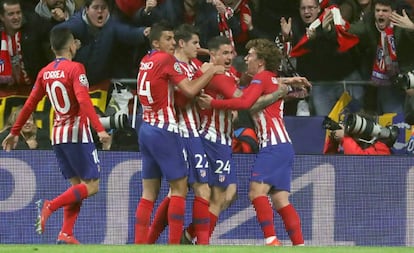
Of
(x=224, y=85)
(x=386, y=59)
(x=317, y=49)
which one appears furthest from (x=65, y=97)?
(x=386, y=59)

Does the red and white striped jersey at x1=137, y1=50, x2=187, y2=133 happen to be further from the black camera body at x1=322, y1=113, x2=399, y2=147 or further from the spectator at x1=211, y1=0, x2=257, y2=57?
the spectator at x1=211, y1=0, x2=257, y2=57

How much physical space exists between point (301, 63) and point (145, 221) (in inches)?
127

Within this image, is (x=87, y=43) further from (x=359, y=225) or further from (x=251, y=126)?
(x=359, y=225)

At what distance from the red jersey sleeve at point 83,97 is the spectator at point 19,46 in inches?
102

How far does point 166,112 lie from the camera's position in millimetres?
11555

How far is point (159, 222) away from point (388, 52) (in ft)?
11.3

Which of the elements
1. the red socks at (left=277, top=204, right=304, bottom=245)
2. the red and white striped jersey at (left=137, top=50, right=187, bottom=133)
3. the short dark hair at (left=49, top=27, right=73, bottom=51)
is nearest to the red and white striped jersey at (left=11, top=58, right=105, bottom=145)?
the short dark hair at (left=49, top=27, right=73, bottom=51)

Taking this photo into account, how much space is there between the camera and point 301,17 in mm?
14336

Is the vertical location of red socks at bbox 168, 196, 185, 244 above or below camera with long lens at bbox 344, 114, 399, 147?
below

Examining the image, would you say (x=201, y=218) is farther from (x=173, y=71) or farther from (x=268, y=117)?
(x=173, y=71)

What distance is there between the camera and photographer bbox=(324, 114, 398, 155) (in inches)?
526

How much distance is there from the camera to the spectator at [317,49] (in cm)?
1414

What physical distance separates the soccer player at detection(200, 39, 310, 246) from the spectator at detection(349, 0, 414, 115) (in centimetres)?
220

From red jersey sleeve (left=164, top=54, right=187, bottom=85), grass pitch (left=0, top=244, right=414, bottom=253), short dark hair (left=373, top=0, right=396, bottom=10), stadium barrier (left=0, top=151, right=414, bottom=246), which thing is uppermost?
short dark hair (left=373, top=0, right=396, bottom=10)
